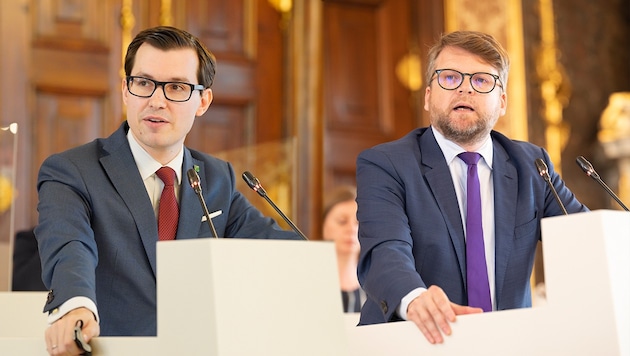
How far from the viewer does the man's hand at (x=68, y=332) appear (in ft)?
5.68

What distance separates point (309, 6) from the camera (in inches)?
202

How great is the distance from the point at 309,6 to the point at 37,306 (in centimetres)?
295

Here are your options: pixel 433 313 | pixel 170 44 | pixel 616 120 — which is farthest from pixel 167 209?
pixel 616 120

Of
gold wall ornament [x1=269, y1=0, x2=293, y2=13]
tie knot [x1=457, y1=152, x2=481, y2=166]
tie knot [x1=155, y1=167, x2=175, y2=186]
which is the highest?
gold wall ornament [x1=269, y1=0, x2=293, y2=13]

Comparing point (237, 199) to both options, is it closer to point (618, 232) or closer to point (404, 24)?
point (618, 232)

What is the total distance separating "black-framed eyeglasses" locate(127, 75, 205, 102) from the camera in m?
2.35

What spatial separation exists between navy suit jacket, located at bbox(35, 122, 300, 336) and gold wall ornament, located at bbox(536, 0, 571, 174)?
3.55 meters

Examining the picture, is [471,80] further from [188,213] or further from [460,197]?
[188,213]

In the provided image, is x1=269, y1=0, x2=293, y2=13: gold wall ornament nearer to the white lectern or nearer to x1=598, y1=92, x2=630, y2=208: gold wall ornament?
x1=598, y1=92, x2=630, y2=208: gold wall ornament

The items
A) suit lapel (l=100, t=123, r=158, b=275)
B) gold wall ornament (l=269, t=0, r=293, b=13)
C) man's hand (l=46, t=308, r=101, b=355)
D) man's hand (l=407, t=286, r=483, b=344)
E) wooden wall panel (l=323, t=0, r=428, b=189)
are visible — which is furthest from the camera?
wooden wall panel (l=323, t=0, r=428, b=189)

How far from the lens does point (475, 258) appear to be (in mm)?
2312

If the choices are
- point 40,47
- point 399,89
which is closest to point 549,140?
point 399,89

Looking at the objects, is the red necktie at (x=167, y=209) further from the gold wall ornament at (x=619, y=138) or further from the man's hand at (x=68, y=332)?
the gold wall ornament at (x=619, y=138)

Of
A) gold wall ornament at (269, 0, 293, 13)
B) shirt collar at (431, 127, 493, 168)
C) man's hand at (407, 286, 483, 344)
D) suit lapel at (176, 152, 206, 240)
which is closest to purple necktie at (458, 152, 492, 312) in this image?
shirt collar at (431, 127, 493, 168)
